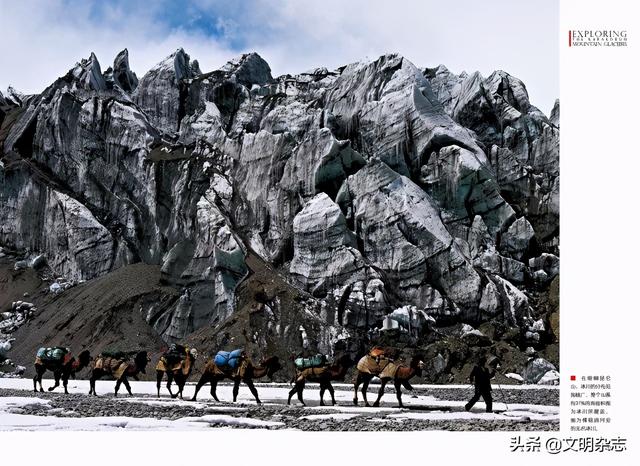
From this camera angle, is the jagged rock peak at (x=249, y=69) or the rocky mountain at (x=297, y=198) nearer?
the rocky mountain at (x=297, y=198)

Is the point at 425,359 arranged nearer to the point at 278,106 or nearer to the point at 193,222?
the point at 193,222

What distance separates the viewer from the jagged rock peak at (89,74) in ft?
229

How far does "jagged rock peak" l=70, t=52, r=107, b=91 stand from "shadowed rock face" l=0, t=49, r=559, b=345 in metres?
0.32

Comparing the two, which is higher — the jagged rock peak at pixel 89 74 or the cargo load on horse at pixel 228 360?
Result: the jagged rock peak at pixel 89 74

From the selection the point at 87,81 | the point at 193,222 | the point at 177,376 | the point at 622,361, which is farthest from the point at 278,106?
the point at 622,361

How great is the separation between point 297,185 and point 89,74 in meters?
27.8

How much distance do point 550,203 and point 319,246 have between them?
20.8 metres

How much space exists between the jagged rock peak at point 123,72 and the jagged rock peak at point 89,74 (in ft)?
10.7

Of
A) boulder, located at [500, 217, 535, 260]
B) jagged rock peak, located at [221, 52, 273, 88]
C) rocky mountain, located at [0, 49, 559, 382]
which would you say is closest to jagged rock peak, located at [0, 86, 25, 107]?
rocky mountain, located at [0, 49, 559, 382]

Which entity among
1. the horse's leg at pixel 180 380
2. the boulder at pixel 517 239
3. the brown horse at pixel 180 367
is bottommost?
the horse's leg at pixel 180 380

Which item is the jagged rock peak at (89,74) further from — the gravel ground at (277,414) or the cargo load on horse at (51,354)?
the gravel ground at (277,414)

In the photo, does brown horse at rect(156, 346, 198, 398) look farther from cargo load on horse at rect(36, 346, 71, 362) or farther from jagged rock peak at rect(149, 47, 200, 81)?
jagged rock peak at rect(149, 47, 200, 81)

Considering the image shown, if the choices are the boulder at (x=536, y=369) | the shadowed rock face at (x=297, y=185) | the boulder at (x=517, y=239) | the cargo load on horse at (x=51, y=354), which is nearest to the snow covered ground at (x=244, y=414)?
the cargo load on horse at (x=51, y=354)

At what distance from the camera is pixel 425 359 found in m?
45.1
